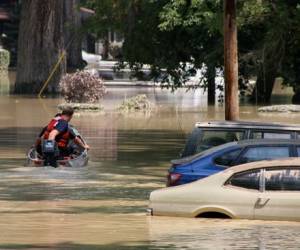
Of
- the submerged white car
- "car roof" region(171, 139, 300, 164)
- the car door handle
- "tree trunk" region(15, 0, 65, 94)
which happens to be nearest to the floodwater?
the submerged white car

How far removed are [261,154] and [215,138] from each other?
1658mm

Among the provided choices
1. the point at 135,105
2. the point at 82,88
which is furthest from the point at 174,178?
the point at 82,88

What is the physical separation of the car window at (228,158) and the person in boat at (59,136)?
7.42 m

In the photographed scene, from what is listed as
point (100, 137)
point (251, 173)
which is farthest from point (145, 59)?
point (251, 173)

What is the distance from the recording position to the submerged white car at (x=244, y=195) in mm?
13242

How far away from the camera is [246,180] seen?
44.0 feet

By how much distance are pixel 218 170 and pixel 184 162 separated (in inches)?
22.1

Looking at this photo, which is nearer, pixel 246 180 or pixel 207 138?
pixel 246 180

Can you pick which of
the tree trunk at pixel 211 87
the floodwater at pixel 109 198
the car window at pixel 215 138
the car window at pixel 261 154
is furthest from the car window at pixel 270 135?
the tree trunk at pixel 211 87

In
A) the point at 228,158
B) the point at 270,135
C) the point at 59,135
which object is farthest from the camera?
the point at 59,135

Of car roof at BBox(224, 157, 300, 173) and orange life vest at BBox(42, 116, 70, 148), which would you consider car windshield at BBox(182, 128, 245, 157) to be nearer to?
car roof at BBox(224, 157, 300, 173)

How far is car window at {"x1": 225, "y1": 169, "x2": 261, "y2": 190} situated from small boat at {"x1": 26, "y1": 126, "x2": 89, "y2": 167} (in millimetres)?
8895

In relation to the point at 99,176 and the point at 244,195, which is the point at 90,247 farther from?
the point at 99,176

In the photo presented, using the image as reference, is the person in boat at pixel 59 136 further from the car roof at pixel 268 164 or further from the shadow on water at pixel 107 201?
the car roof at pixel 268 164
